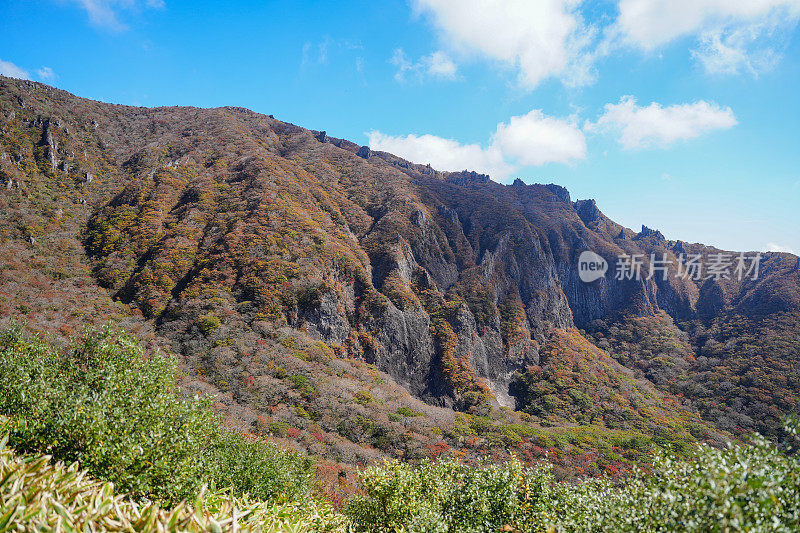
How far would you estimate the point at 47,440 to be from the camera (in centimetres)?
1023

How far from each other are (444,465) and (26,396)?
21.2m

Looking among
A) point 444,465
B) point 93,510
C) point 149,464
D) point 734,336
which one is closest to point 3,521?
point 93,510

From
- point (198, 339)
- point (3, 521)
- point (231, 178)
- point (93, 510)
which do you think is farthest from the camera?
point (231, 178)

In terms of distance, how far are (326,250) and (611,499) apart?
7290cm

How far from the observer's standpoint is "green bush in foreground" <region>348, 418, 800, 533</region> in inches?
251

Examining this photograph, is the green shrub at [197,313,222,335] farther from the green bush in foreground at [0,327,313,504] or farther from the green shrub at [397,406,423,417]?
the green bush in foreground at [0,327,313,504]

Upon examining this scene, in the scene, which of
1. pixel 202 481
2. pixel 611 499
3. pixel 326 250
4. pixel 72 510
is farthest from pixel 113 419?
pixel 326 250

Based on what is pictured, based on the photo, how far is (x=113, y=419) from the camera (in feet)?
35.9

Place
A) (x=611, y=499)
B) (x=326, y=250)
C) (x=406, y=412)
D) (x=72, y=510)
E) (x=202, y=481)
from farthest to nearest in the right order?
(x=326, y=250), (x=406, y=412), (x=202, y=481), (x=611, y=499), (x=72, y=510)

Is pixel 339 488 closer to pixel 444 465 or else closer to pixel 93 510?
pixel 444 465

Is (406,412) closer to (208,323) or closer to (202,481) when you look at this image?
(208,323)

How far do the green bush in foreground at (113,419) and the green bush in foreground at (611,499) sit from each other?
774 cm

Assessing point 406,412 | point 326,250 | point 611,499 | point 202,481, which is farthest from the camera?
point 326,250

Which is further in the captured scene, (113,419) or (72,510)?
(113,419)
